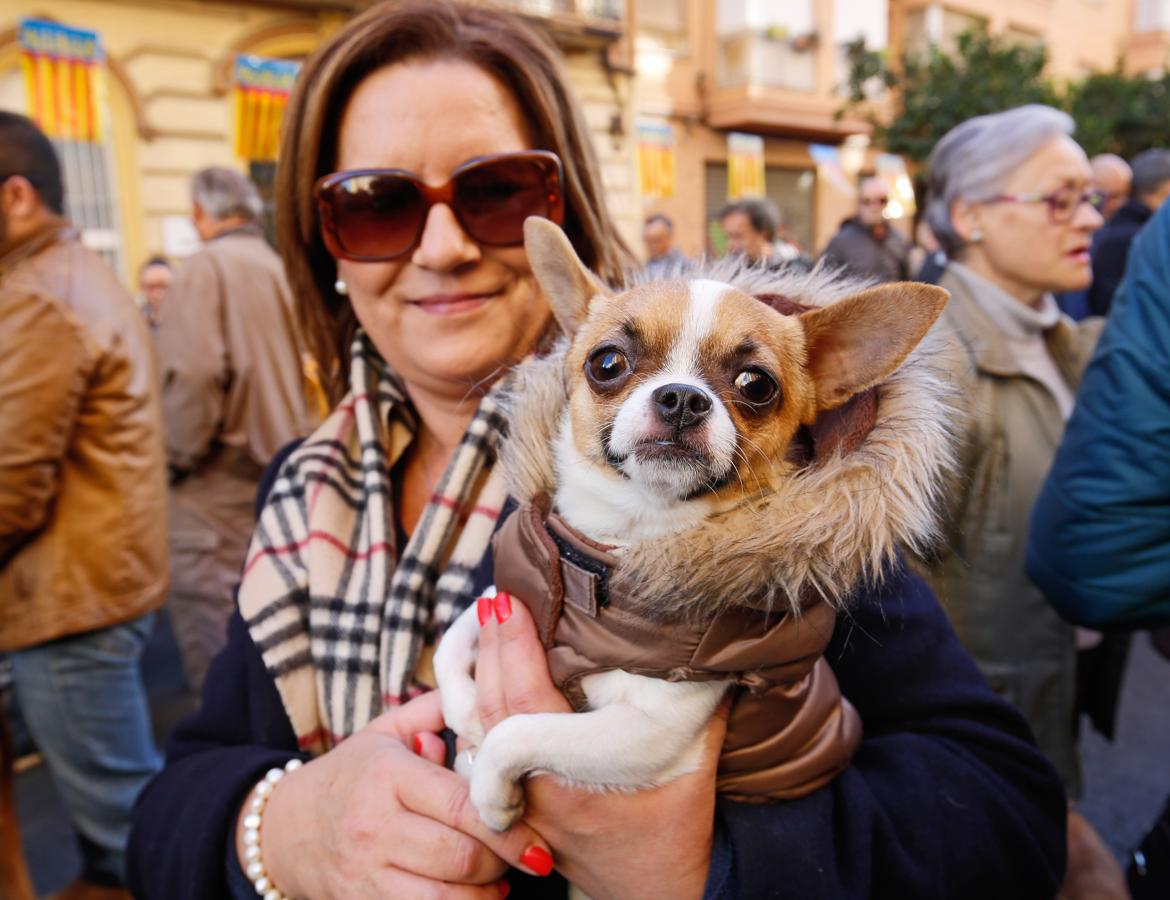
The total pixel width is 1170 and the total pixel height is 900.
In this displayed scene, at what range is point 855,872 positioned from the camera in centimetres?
107

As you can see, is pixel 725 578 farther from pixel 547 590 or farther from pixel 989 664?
pixel 989 664

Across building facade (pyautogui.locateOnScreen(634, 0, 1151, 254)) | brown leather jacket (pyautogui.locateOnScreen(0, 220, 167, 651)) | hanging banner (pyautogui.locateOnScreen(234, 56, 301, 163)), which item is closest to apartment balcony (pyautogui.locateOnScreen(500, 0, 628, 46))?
building facade (pyautogui.locateOnScreen(634, 0, 1151, 254))

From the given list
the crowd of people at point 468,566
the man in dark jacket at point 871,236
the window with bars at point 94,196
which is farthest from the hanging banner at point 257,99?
the window with bars at point 94,196

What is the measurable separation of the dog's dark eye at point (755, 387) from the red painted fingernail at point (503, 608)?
0.45 m

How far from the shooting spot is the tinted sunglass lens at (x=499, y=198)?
54.6 inches

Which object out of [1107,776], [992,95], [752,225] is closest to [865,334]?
[1107,776]

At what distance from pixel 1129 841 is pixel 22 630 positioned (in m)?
4.20

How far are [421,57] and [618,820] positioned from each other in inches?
50.6

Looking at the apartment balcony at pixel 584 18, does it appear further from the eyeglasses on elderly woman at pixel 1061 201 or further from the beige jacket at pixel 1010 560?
the beige jacket at pixel 1010 560

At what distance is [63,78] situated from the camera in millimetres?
5734

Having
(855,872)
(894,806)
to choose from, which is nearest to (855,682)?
(894,806)

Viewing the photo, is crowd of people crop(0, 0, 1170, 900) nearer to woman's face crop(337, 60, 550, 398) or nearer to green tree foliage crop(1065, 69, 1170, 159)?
woman's face crop(337, 60, 550, 398)

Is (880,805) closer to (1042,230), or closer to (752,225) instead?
(1042,230)

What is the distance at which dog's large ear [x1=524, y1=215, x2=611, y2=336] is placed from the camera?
123cm
